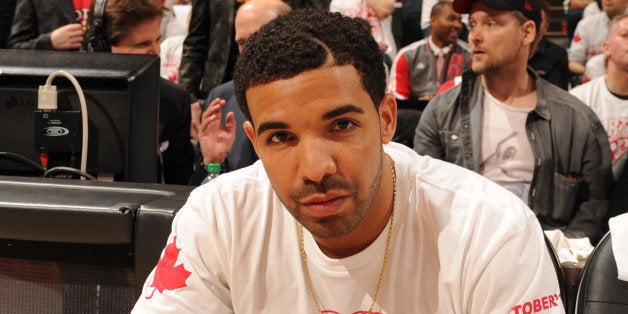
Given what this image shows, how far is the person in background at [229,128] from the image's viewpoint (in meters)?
3.48

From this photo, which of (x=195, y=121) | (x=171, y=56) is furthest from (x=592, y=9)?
(x=195, y=121)

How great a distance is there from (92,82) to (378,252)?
3.66 feet

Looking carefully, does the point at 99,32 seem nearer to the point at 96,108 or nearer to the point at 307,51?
the point at 96,108

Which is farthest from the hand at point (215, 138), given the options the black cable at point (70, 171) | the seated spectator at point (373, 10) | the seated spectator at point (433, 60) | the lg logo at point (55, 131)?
the seated spectator at point (373, 10)

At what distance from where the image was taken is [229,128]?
11.5 feet

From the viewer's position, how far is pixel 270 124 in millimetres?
1563

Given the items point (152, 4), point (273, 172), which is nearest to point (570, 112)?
point (152, 4)

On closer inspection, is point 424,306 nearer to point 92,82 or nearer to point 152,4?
point 92,82

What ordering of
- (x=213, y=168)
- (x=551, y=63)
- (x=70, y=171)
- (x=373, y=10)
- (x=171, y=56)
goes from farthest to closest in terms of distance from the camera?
(x=373, y=10)
(x=551, y=63)
(x=171, y=56)
(x=213, y=168)
(x=70, y=171)

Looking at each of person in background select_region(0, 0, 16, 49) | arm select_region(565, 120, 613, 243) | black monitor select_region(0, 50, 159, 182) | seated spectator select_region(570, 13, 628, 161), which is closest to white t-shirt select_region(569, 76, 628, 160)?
seated spectator select_region(570, 13, 628, 161)

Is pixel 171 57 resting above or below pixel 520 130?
below

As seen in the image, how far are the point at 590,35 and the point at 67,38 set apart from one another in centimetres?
533

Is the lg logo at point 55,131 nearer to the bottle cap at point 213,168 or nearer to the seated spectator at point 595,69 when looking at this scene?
the bottle cap at point 213,168

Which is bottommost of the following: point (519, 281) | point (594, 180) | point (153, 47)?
point (594, 180)
